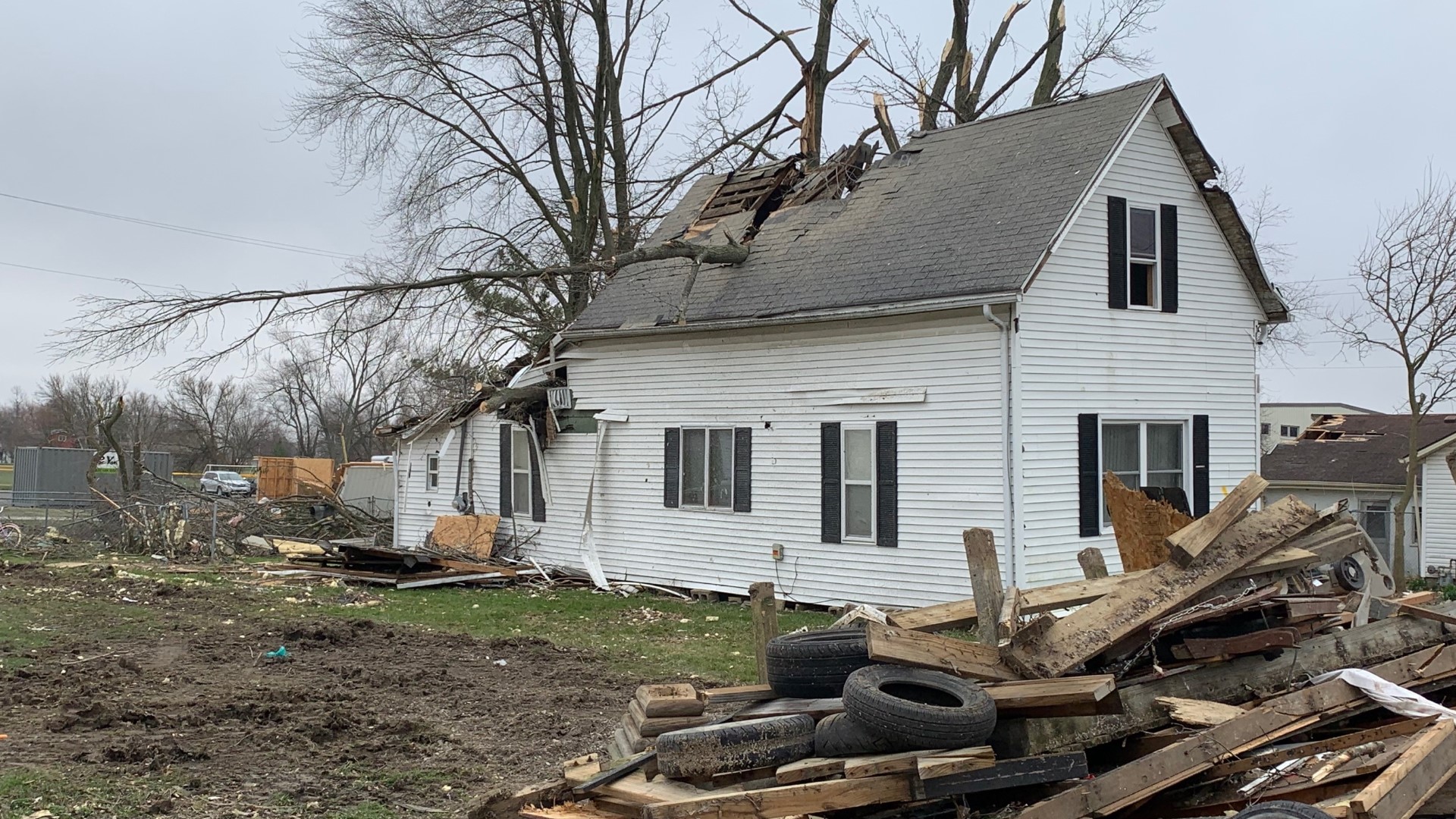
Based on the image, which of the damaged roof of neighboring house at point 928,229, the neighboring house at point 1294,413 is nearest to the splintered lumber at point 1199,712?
the damaged roof of neighboring house at point 928,229

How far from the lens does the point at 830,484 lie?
15.4 meters

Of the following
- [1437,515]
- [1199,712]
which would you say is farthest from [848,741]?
[1437,515]

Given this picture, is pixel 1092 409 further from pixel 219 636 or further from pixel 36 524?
pixel 36 524

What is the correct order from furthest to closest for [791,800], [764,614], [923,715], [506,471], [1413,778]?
[506,471], [764,614], [923,715], [791,800], [1413,778]

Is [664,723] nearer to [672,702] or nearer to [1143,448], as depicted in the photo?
[672,702]

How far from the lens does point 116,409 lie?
27797 mm

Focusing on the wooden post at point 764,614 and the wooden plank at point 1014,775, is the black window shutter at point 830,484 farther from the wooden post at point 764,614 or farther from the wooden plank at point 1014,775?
the wooden plank at point 1014,775

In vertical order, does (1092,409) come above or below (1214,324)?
below

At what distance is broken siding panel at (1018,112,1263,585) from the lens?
13.9 m

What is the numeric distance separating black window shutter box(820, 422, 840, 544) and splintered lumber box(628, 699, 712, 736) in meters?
8.62

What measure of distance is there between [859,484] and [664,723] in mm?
8768

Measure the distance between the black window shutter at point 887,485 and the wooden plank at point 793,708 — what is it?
7.74 meters

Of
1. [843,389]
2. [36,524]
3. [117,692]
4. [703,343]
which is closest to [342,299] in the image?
[703,343]

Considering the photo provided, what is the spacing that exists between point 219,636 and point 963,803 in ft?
32.8
